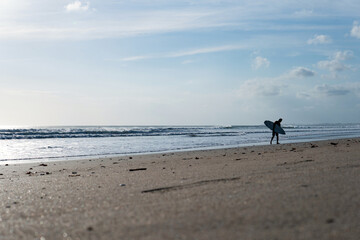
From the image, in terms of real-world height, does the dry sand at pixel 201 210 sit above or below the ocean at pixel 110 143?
above

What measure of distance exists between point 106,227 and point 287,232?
4.56ft

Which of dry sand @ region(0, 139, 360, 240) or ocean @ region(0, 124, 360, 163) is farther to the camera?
ocean @ region(0, 124, 360, 163)

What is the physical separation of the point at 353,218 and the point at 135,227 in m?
1.69

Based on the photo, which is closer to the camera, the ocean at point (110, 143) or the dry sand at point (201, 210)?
the dry sand at point (201, 210)

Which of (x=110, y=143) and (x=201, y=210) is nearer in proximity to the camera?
(x=201, y=210)

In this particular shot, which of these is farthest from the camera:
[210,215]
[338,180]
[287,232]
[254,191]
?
[338,180]

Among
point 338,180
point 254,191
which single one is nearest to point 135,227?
point 254,191

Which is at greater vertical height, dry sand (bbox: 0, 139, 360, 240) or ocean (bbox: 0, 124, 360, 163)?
dry sand (bbox: 0, 139, 360, 240)

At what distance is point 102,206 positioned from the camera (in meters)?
3.75

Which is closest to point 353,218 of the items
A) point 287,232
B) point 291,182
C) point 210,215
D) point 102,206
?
point 287,232

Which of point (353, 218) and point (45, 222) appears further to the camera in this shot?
point (45, 222)

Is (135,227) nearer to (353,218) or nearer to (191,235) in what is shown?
(191,235)

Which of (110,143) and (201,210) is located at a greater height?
(201,210)

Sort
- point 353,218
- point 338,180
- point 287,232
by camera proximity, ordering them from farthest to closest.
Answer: point 338,180 → point 353,218 → point 287,232
